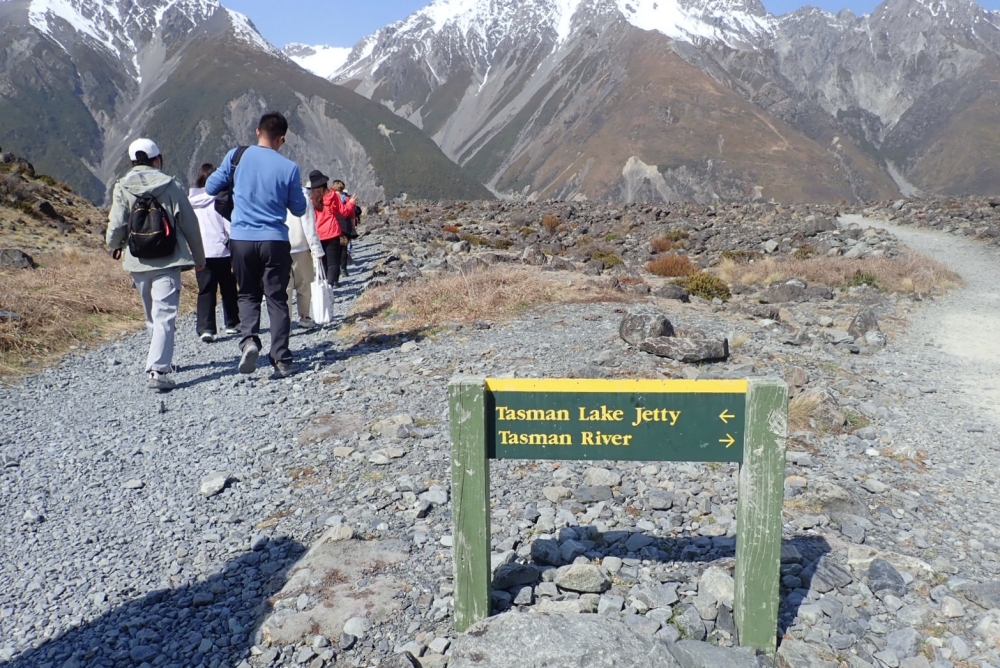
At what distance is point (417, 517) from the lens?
4.39 meters

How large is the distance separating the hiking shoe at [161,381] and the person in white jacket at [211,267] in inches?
66.6

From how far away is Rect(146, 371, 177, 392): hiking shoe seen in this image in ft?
23.0

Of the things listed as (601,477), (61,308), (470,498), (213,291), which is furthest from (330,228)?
(470,498)

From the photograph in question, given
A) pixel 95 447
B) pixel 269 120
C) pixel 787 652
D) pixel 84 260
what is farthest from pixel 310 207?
pixel 84 260

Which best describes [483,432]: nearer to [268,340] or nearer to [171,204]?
[171,204]

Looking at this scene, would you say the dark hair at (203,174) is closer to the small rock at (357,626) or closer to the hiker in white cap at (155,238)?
the hiker in white cap at (155,238)

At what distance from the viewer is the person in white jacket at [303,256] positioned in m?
8.12

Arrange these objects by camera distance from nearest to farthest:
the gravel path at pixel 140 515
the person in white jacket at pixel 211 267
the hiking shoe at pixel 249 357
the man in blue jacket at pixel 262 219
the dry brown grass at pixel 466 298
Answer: the gravel path at pixel 140 515, the man in blue jacket at pixel 262 219, the hiking shoe at pixel 249 357, the person in white jacket at pixel 211 267, the dry brown grass at pixel 466 298

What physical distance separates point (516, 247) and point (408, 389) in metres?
15.2

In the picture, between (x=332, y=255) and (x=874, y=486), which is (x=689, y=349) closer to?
(x=874, y=486)

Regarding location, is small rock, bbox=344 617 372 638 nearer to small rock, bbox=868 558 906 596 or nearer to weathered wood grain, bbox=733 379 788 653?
weathered wood grain, bbox=733 379 788 653

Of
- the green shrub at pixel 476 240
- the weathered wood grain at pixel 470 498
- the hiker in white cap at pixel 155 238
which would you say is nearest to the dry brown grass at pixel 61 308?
the hiker in white cap at pixel 155 238

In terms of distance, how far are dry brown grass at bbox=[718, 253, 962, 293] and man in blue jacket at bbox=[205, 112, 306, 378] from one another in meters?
11.3

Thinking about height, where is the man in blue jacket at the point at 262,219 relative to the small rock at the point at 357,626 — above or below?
above
